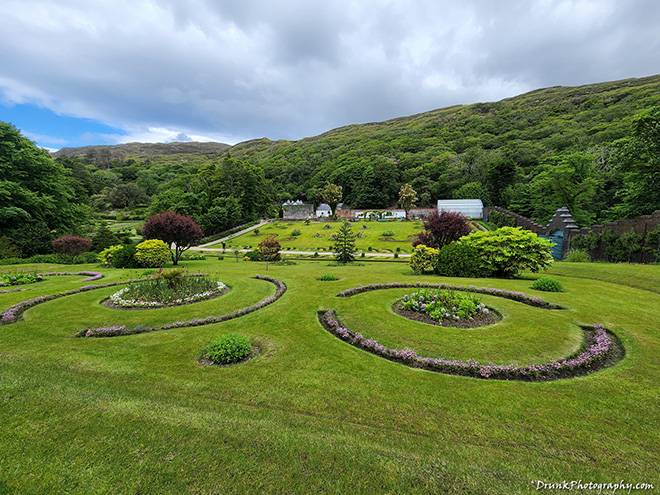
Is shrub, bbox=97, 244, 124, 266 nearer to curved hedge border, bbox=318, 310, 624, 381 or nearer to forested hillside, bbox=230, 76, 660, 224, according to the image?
curved hedge border, bbox=318, 310, 624, 381

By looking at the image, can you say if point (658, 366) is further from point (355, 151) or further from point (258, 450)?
point (355, 151)

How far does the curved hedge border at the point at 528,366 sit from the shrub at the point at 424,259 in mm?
9865

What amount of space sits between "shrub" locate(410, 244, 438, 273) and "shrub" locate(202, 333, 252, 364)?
41.6 feet

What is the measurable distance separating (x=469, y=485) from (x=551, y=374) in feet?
12.8

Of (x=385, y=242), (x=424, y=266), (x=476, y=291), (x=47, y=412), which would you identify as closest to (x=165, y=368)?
(x=47, y=412)

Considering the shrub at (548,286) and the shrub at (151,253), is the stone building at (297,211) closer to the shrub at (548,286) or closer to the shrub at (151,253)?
the shrub at (151,253)

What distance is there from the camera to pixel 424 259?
55.5 feet

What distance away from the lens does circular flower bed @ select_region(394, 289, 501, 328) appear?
8.27m

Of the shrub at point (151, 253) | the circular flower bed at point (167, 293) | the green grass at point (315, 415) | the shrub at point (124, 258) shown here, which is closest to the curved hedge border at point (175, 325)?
the green grass at point (315, 415)

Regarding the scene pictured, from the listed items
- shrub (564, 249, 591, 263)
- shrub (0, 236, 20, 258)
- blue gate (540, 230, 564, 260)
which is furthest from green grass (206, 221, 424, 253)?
shrub (0, 236, 20, 258)

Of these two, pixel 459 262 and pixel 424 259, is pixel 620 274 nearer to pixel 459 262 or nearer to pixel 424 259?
pixel 459 262

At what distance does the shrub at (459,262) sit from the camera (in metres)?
15.5

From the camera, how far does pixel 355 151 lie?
449 ft

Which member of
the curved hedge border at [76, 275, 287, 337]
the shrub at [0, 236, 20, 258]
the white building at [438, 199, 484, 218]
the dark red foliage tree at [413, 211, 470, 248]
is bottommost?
the curved hedge border at [76, 275, 287, 337]
